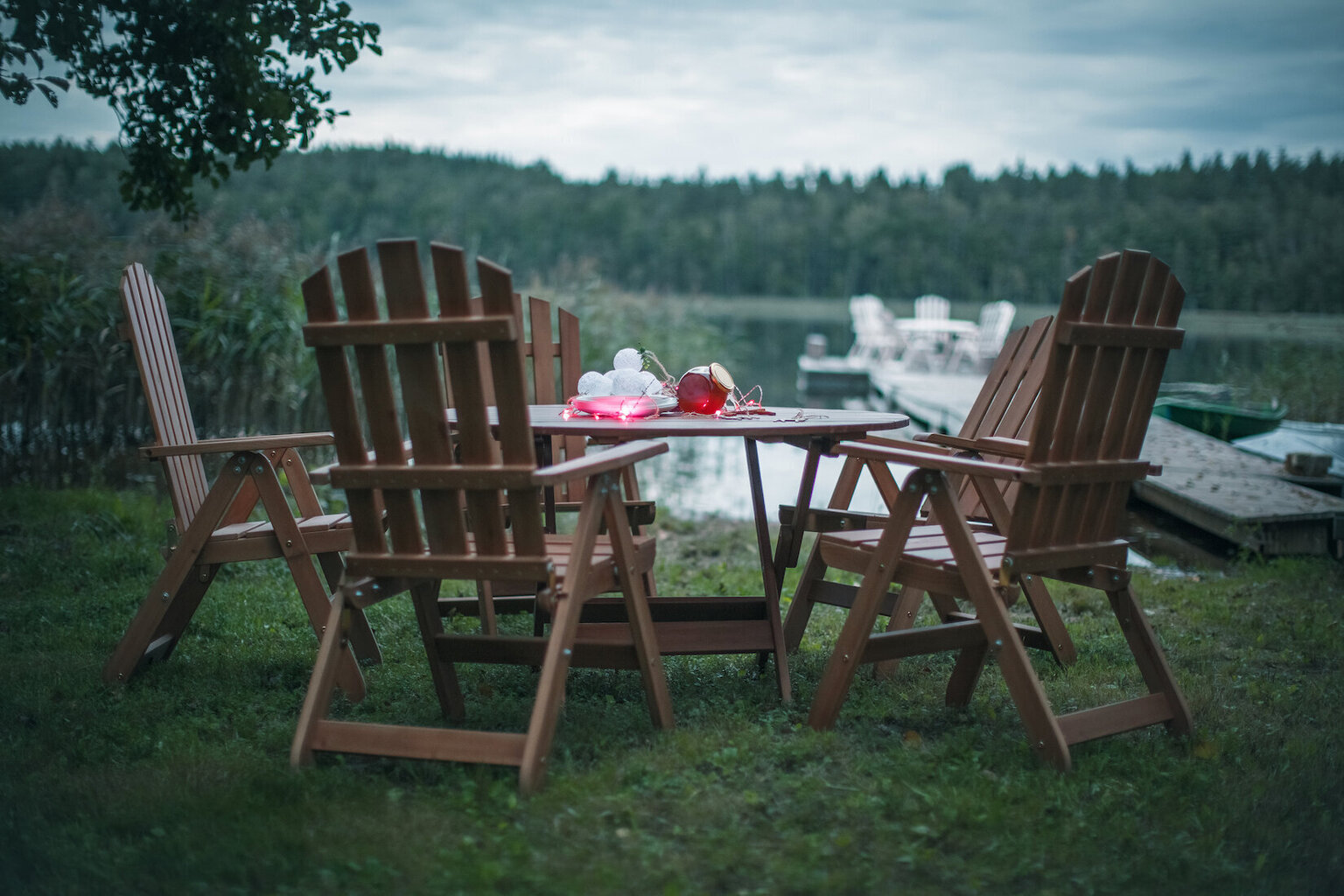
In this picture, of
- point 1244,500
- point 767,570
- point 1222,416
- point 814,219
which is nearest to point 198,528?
point 767,570

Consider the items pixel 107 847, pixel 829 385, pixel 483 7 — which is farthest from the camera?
pixel 829 385

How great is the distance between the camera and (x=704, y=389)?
2938 millimetres

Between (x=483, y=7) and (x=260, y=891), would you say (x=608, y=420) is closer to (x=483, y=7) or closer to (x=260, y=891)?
(x=260, y=891)

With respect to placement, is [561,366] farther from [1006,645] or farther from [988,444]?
[1006,645]

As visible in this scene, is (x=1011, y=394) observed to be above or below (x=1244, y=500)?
above

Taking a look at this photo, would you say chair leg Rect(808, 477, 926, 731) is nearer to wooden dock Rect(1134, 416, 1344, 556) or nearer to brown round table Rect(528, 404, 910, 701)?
brown round table Rect(528, 404, 910, 701)

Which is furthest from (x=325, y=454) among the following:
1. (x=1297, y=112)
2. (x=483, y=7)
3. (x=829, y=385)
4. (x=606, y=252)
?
(x=606, y=252)

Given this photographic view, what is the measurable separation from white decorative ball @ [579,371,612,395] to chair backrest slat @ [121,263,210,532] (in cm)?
121

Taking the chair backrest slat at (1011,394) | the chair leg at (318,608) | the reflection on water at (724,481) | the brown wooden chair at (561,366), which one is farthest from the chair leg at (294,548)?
the reflection on water at (724,481)

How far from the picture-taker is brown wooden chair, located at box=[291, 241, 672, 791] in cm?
215

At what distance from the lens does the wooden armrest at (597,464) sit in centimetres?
216

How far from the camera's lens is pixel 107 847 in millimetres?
1937

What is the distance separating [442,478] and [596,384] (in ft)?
2.95

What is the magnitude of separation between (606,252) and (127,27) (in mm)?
23462
